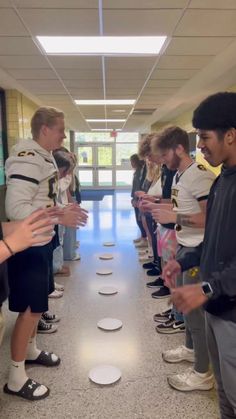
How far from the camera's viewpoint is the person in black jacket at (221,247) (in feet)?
3.82

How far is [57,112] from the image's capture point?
7.11 feet

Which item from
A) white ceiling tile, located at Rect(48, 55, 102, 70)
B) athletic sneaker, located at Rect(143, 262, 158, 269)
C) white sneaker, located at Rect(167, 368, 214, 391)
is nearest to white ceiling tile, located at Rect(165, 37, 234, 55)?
white ceiling tile, located at Rect(48, 55, 102, 70)

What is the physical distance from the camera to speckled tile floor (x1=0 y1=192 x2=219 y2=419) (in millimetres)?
1863

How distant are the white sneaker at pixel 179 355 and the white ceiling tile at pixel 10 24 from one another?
9.49 ft

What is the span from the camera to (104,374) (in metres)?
2.16

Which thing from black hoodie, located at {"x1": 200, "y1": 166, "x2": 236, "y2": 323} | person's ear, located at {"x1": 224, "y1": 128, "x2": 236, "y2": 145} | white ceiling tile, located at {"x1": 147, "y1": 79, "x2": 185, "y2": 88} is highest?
white ceiling tile, located at {"x1": 147, "y1": 79, "x2": 185, "y2": 88}

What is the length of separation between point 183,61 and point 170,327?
314 centimetres

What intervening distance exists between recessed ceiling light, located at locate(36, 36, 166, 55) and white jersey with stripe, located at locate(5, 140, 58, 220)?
188cm

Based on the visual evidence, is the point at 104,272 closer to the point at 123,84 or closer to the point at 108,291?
the point at 108,291

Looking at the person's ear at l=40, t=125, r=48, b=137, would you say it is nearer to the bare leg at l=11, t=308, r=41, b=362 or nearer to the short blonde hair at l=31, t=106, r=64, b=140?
the short blonde hair at l=31, t=106, r=64, b=140

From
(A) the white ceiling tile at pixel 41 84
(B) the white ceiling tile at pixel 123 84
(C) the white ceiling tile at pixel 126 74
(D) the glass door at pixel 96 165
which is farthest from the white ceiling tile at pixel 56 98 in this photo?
(D) the glass door at pixel 96 165

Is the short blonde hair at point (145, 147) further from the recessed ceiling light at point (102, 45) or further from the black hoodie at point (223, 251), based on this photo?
the black hoodie at point (223, 251)

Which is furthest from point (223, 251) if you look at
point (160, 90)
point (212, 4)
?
point (160, 90)

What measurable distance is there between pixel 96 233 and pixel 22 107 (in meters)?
2.68
